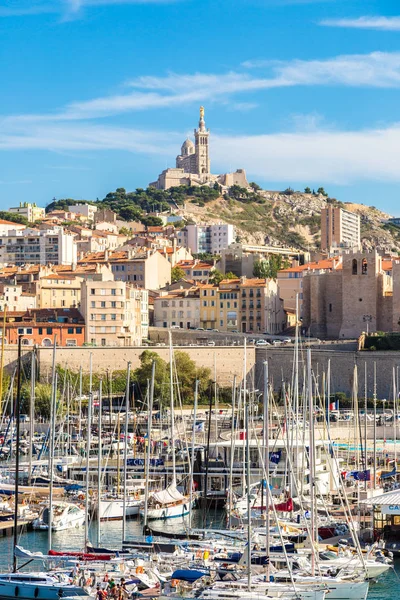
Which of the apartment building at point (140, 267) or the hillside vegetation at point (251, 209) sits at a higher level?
the hillside vegetation at point (251, 209)

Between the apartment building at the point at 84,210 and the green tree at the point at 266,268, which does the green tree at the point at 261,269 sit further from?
the apartment building at the point at 84,210

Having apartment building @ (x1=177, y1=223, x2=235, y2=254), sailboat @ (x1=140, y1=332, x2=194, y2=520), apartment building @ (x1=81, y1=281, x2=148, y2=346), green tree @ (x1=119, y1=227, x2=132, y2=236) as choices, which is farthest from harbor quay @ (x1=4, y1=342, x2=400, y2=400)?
green tree @ (x1=119, y1=227, x2=132, y2=236)

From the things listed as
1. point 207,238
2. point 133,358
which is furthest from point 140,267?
point 207,238

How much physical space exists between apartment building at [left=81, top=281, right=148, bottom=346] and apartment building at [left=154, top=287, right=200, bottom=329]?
8477 millimetres

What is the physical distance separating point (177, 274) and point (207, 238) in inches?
1282

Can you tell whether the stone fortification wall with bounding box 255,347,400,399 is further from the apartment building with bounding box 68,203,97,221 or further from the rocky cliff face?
the apartment building with bounding box 68,203,97,221

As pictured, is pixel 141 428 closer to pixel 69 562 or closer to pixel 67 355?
pixel 67 355

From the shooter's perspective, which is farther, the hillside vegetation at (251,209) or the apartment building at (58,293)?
the hillside vegetation at (251,209)

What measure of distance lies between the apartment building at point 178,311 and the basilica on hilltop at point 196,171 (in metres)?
85.7

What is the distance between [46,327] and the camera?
73250 millimetres

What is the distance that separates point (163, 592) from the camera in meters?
A: 27.9

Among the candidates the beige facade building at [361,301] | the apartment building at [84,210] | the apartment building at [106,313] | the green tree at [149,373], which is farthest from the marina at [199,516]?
the apartment building at [84,210]

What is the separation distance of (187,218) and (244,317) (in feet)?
215

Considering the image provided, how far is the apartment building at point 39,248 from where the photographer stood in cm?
10825
